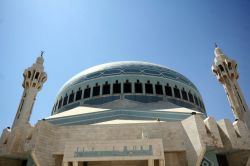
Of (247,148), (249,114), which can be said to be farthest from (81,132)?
(249,114)

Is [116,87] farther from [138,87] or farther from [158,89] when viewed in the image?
[158,89]

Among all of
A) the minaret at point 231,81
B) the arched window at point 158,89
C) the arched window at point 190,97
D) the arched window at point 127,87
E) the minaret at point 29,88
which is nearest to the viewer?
the minaret at point 29,88

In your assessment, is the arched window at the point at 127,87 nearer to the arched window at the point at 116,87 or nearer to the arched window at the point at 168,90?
the arched window at the point at 116,87

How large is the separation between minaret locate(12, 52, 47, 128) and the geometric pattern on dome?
4224 mm

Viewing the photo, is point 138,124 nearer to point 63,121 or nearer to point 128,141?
point 128,141

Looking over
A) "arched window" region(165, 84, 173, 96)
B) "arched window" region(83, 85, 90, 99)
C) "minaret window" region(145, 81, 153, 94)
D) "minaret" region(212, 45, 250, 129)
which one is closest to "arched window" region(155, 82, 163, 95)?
"minaret window" region(145, 81, 153, 94)

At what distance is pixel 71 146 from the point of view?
11375mm

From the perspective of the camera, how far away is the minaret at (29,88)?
17.0 metres

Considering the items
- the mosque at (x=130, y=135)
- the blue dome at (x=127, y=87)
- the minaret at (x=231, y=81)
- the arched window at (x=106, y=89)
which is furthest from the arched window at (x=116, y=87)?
the minaret at (x=231, y=81)

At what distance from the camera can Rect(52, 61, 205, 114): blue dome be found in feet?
68.3

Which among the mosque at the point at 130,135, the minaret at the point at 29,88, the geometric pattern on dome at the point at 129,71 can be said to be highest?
the geometric pattern on dome at the point at 129,71

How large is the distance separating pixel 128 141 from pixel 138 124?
2059 mm

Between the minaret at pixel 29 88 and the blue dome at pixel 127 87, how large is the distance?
3.51 meters

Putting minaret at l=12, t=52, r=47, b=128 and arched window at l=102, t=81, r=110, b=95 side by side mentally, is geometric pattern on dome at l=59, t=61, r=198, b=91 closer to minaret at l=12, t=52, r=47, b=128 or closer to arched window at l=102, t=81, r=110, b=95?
arched window at l=102, t=81, r=110, b=95
